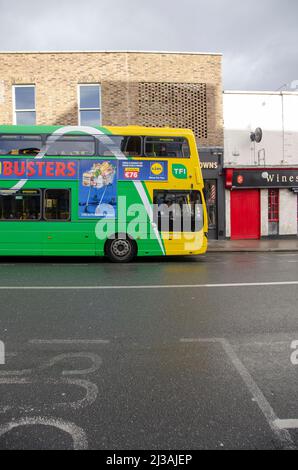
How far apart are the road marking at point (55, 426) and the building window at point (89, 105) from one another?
51.3 feet

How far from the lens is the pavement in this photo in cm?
1409

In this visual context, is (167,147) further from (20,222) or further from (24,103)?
(24,103)

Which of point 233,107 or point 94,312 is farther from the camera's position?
point 233,107

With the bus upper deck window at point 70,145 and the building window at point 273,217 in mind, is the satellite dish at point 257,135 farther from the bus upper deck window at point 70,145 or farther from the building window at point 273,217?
the bus upper deck window at point 70,145

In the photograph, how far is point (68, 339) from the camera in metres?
4.26

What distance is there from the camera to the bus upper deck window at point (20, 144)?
34.7 ft

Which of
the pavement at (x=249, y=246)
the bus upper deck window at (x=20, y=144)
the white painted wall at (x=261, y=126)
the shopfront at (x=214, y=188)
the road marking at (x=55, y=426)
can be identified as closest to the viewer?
the road marking at (x=55, y=426)

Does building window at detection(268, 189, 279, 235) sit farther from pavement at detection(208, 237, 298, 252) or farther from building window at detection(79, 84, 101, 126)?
building window at detection(79, 84, 101, 126)

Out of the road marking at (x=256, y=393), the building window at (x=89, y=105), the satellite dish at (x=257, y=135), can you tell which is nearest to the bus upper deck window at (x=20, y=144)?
the building window at (x=89, y=105)

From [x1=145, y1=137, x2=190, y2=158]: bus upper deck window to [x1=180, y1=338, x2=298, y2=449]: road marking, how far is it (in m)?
7.55
